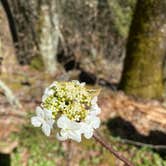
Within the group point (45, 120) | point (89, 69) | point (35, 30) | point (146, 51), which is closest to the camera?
point (45, 120)

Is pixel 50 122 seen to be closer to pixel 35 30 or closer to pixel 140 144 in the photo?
pixel 140 144

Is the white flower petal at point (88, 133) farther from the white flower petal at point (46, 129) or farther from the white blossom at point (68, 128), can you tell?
the white flower petal at point (46, 129)

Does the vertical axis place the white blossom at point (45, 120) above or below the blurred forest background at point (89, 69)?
above

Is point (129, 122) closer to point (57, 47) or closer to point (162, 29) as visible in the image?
point (162, 29)

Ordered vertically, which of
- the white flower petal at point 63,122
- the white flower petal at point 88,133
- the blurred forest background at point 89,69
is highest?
the white flower petal at point 63,122

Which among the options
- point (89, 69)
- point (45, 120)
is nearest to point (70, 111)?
point (45, 120)

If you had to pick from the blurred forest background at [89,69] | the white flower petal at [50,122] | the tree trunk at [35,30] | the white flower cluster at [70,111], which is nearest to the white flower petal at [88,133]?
the white flower cluster at [70,111]
